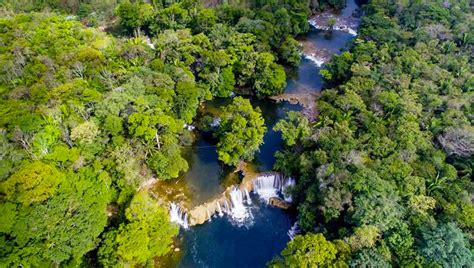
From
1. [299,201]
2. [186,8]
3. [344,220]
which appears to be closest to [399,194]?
[344,220]

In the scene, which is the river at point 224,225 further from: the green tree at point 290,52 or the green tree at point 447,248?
the green tree at point 447,248

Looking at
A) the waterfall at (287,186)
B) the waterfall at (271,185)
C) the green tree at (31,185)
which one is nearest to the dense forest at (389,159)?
the waterfall at (287,186)

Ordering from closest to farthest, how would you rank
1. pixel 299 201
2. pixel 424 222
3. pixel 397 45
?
pixel 424 222
pixel 299 201
pixel 397 45

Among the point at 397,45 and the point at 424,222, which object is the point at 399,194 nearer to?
the point at 424,222

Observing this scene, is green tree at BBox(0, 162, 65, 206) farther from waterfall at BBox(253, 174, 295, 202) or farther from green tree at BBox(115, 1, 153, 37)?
green tree at BBox(115, 1, 153, 37)

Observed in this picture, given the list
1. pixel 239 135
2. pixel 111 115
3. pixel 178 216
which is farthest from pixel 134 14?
pixel 178 216

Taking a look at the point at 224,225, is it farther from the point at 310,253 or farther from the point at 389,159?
the point at 389,159
